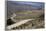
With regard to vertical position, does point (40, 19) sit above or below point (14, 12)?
below

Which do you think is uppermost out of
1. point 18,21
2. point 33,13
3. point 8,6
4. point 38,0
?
point 38,0

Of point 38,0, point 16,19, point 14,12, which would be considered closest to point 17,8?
point 14,12

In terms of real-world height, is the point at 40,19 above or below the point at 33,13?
below
